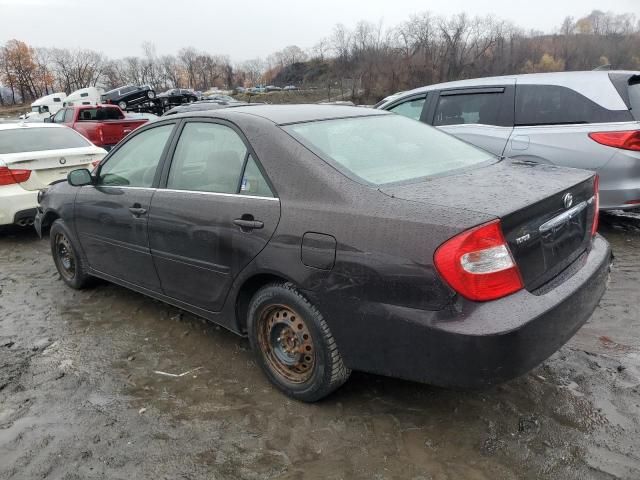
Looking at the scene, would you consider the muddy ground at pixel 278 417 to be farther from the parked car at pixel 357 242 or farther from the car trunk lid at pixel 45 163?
the car trunk lid at pixel 45 163

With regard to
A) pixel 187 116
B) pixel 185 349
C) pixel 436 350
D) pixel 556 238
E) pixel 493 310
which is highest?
pixel 187 116

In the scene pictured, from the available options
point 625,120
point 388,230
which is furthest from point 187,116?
point 625,120

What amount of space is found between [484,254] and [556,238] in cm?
59

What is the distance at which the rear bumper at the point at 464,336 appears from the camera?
6.81 feet

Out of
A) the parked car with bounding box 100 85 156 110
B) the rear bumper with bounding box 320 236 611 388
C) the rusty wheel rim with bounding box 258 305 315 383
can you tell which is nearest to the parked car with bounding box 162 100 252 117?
the rusty wheel rim with bounding box 258 305 315 383

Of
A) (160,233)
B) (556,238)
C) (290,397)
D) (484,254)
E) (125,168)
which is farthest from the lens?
(125,168)

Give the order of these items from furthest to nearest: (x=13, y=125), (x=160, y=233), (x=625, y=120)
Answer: (x=13, y=125)
(x=625, y=120)
(x=160, y=233)

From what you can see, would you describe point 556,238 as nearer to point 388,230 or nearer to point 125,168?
point 388,230

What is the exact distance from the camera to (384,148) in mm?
2980

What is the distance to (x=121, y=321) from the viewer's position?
3975mm

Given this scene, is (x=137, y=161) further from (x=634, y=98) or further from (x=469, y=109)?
(x=634, y=98)

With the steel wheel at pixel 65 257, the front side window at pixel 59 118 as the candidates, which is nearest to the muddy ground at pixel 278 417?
the steel wheel at pixel 65 257

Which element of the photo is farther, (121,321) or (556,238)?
(121,321)

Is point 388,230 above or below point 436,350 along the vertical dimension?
above
